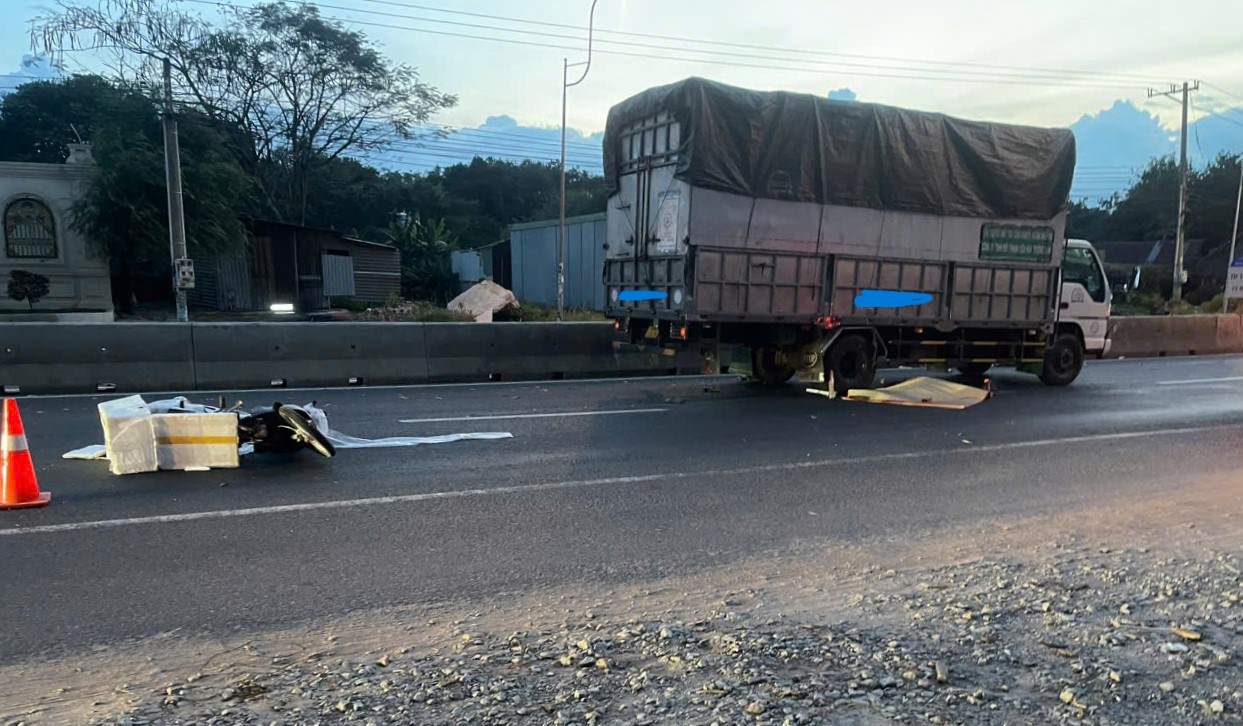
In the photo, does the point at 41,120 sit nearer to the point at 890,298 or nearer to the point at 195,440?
the point at 195,440

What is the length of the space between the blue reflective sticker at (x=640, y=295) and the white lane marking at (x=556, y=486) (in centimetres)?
392

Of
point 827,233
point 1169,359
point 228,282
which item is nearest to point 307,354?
point 827,233

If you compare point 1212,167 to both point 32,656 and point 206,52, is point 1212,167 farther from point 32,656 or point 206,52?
point 32,656

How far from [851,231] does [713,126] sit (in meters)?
2.47

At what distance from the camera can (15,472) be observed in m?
5.42

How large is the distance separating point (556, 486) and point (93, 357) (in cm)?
853

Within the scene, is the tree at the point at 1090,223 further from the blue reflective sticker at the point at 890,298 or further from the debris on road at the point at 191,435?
the debris on road at the point at 191,435

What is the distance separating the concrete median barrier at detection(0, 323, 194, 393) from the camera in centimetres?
1074

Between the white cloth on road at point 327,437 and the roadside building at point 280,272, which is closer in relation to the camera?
the white cloth on road at point 327,437

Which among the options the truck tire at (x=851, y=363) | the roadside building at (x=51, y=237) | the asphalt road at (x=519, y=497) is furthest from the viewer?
the roadside building at (x=51, y=237)

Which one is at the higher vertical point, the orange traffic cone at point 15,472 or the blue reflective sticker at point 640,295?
the blue reflective sticker at point 640,295

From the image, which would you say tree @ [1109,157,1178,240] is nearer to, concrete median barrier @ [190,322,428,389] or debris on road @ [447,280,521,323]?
debris on road @ [447,280,521,323]

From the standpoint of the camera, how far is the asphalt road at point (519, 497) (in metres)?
4.15

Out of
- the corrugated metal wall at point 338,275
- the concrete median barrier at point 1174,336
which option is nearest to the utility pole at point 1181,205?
the concrete median barrier at point 1174,336
